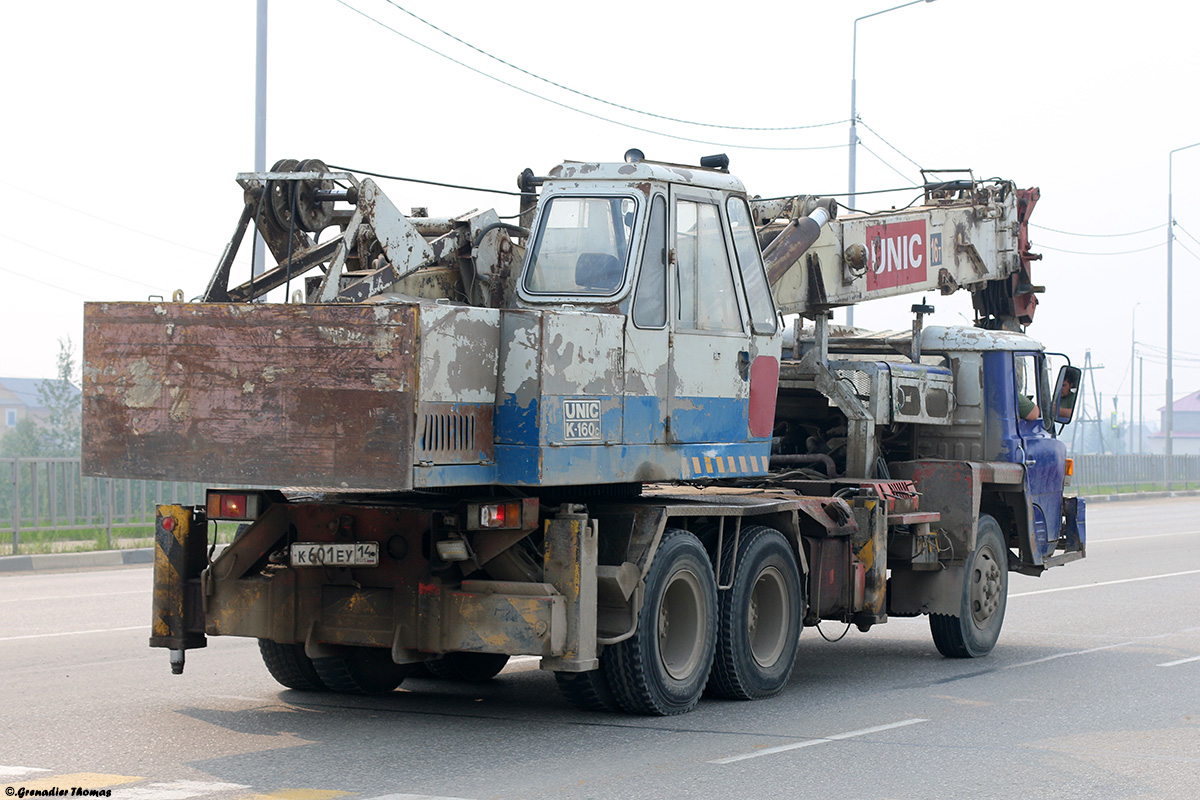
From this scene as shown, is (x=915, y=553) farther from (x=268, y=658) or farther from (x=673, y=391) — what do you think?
(x=268, y=658)

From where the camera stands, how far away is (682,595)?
9.38 meters

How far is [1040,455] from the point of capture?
537 inches

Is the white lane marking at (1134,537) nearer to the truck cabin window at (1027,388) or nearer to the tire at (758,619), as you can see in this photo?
the truck cabin window at (1027,388)

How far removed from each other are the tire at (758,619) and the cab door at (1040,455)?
3.78m

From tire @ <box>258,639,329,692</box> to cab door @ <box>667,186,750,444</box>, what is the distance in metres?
2.70

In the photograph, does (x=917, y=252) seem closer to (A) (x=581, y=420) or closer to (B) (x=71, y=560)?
(A) (x=581, y=420)

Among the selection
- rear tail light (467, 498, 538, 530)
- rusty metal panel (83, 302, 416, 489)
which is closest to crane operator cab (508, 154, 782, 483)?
rear tail light (467, 498, 538, 530)

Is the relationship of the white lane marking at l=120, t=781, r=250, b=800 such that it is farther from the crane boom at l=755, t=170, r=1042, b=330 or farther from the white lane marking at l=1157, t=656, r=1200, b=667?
the white lane marking at l=1157, t=656, r=1200, b=667

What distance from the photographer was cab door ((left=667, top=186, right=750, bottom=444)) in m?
9.35

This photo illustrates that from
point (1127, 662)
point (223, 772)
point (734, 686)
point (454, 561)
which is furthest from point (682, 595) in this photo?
point (1127, 662)

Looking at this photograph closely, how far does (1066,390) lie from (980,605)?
2.26 metres

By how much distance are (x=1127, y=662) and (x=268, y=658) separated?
653cm

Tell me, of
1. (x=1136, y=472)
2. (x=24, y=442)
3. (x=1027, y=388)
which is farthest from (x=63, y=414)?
(x=1027, y=388)

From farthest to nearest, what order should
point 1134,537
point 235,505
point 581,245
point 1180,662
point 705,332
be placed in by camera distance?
1. point 1134,537
2. point 1180,662
3. point 705,332
4. point 581,245
5. point 235,505
